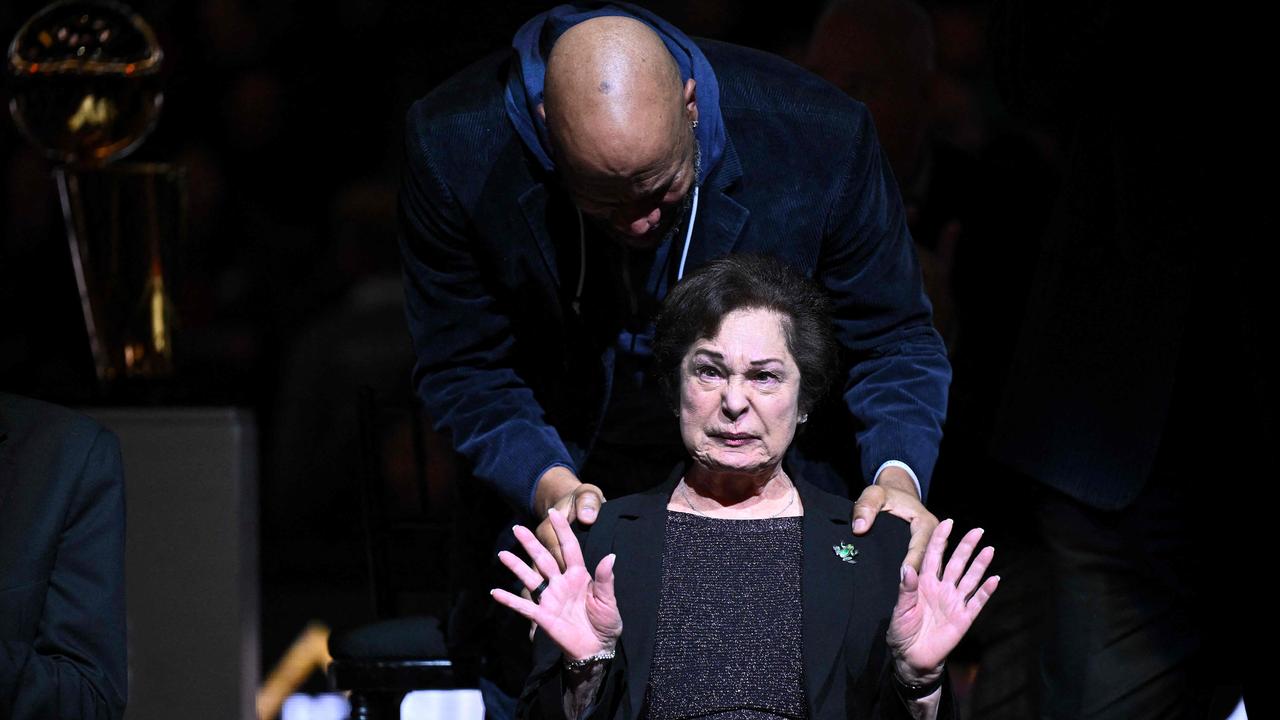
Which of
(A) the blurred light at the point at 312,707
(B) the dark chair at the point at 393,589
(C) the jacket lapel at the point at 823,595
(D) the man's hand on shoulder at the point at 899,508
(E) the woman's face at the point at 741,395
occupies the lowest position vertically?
(A) the blurred light at the point at 312,707

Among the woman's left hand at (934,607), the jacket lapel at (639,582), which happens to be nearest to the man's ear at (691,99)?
the jacket lapel at (639,582)

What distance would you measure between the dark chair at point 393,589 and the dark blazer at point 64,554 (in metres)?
0.77

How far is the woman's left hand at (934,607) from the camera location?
6.58 feet

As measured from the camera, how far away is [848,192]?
2.44 m

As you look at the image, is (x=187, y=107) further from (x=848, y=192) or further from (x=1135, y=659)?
(x=1135, y=659)

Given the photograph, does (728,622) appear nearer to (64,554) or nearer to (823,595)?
(823,595)

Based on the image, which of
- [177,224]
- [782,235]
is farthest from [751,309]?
[177,224]

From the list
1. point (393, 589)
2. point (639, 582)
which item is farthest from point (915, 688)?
point (393, 589)

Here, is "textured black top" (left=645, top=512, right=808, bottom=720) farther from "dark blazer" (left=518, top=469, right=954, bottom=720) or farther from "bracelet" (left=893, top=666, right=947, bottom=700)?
"bracelet" (left=893, top=666, right=947, bottom=700)

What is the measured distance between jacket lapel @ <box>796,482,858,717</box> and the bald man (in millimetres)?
68

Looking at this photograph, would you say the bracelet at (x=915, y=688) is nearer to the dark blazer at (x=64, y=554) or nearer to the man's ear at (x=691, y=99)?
the man's ear at (x=691, y=99)

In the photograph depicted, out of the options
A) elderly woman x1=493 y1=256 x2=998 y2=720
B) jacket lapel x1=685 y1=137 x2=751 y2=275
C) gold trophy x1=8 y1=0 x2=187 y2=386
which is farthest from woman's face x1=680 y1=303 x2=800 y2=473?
gold trophy x1=8 y1=0 x2=187 y2=386

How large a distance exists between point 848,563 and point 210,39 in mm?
2477

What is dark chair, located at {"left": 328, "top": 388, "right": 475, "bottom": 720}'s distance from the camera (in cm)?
286
